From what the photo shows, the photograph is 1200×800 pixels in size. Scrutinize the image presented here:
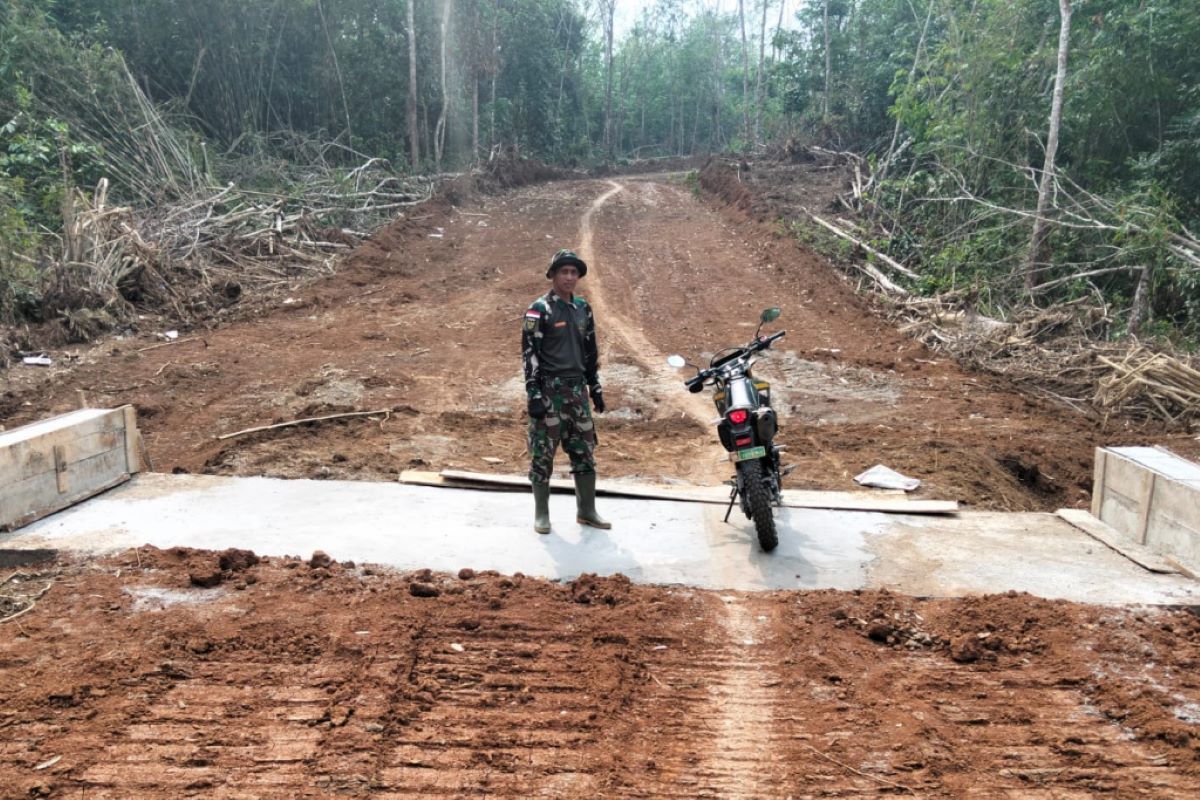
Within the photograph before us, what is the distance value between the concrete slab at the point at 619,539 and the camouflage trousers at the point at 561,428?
449 millimetres

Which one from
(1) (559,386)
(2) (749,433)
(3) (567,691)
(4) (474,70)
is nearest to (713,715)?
(3) (567,691)

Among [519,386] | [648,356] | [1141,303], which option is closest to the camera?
[519,386]

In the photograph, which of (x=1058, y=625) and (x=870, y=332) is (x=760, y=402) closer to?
(x=1058, y=625)

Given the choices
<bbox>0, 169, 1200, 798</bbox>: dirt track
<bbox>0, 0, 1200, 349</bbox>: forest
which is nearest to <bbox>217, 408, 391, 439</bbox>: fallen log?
<bbox>0, 169, 1200, 798</bbox>: dirt track

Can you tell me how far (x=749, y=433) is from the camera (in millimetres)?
5047

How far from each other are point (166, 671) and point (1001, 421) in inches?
314

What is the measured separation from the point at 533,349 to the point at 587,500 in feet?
Result: 3.43

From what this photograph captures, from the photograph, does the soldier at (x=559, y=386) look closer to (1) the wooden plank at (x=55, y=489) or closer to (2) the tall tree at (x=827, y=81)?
(1) the wooden plank at (x=55, y=489)

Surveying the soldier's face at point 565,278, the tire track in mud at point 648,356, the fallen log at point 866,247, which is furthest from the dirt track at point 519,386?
the soldier's face at point 565,278

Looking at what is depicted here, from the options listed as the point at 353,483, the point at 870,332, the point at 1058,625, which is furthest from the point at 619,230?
the point at 1058,625

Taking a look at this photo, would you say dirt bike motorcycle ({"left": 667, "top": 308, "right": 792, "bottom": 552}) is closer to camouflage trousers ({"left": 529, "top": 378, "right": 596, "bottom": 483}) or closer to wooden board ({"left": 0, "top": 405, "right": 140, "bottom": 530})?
camouflage trousers ({"left": 529, "top": 378, "right": 596, "bottom": 483})

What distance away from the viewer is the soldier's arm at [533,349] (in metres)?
5.16

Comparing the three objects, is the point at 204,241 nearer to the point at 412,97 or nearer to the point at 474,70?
the point at 412,97

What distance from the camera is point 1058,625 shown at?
13.4ft
